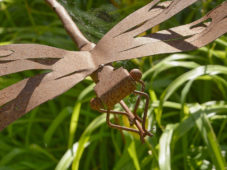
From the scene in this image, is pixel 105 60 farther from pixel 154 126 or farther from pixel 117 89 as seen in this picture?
pixel 154 126

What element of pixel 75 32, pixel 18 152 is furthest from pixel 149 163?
pixel 75 32

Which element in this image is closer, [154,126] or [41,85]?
[41,85]

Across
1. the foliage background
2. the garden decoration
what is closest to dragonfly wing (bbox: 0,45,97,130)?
the garden decoration

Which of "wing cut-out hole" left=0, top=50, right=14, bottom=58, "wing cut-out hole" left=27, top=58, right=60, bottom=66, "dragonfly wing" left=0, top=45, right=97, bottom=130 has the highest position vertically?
"wing cut-out hole" left=0, top=50, right=14, bottom=58

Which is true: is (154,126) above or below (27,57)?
below

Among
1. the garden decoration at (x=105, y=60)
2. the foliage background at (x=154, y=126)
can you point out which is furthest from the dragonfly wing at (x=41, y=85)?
the foliage background at (x=154, y=126)

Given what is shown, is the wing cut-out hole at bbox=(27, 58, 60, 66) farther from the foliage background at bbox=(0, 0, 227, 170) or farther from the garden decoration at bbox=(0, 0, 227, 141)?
the foliage background at bbox=(0, 0, 227, 170)

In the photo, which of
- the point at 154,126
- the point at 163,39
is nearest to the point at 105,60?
the point at 163,39
